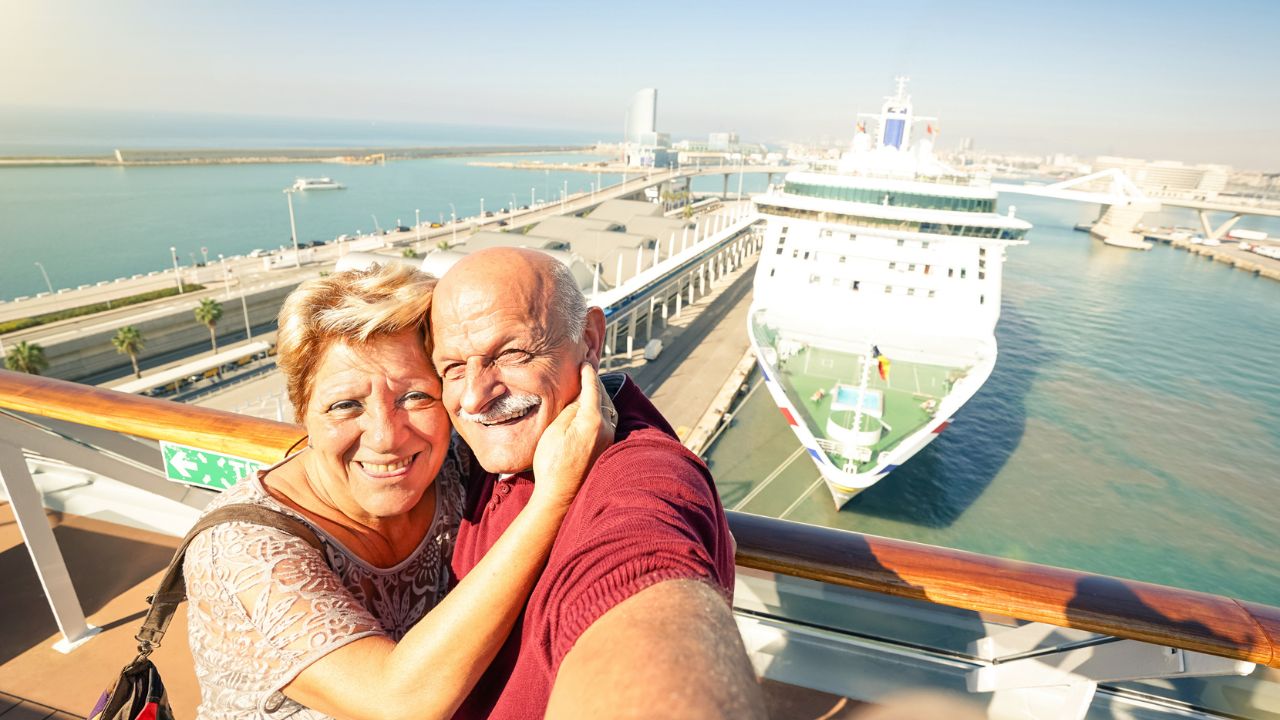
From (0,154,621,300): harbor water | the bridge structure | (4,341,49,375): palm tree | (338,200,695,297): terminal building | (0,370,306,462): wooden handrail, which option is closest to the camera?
(0,370,306,462): wooden handrail

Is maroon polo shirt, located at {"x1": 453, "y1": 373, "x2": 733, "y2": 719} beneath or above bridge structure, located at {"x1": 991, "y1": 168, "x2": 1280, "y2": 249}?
above

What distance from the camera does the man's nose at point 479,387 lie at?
134 cm

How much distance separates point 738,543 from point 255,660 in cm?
103

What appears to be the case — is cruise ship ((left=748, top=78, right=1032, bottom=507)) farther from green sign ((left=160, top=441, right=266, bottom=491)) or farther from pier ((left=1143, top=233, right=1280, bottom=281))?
pier ((left=1143, top=233, right=1280, bottom=281))

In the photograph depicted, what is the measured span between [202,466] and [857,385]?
560 inches

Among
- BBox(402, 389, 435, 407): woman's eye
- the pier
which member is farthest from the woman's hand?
the pier

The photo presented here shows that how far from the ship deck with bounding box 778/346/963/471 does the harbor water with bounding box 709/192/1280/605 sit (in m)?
2.28

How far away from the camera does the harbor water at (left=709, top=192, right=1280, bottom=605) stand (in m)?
14.1

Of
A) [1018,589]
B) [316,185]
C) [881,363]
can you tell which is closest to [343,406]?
[1018,589]

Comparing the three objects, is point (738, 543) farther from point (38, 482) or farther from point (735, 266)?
point (735, 266)

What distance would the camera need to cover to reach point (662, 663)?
24.9 inches

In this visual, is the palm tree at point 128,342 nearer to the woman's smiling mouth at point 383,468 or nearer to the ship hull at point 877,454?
the ship hull at point 877,454

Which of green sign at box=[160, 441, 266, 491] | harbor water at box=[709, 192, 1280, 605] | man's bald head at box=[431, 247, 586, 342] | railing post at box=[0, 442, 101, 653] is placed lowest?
harbor water at box=[709, 192, 1280, 605]

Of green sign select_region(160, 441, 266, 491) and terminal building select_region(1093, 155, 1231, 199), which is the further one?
terminal building select_region(1093, 155, 1231, 199)
